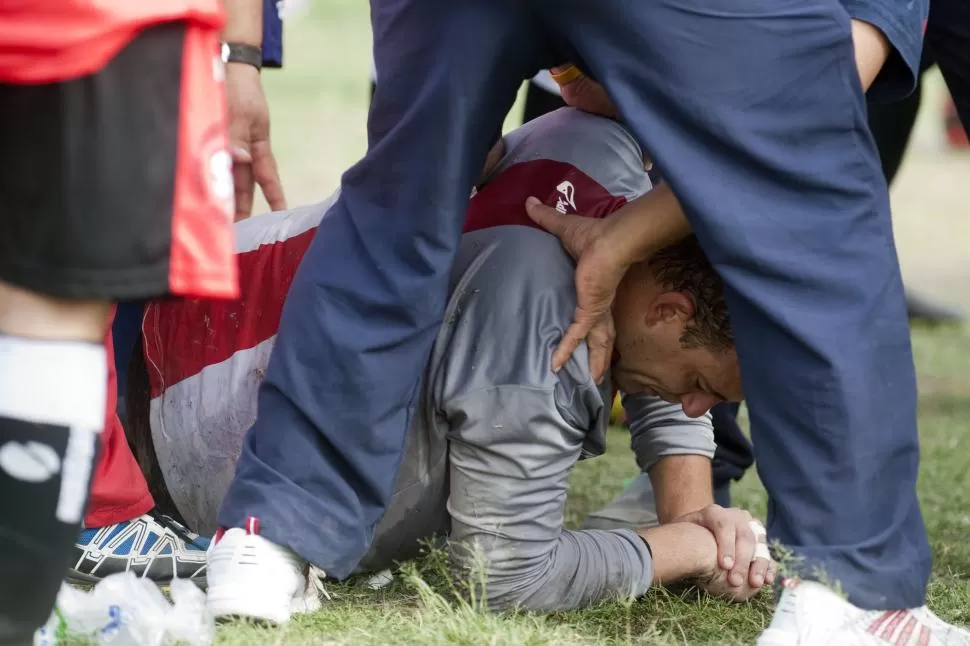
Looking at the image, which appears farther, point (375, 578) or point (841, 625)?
point (375, 578)

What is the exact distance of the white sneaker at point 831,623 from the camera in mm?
1698

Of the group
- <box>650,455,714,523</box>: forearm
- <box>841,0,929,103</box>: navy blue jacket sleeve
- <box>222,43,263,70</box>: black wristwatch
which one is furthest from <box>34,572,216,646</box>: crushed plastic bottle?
<box>841,0,929,103</box>: navy blue jacket sleeve

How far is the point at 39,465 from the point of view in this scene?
1.35 m

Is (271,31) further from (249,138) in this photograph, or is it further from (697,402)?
(697,402)

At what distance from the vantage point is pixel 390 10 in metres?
1.88

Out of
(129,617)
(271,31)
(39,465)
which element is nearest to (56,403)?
(39,465)

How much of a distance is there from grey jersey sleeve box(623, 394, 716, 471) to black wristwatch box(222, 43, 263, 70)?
2.84 feet

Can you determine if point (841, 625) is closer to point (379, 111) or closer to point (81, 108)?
point (379, 111)

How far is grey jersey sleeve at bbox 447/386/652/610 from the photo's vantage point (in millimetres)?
1901

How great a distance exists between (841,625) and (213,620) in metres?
0.80

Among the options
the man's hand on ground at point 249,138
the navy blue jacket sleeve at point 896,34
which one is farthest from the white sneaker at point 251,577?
the navy blue jacket sleeve at point 896,34

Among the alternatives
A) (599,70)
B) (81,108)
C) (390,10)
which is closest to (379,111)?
(390,10)

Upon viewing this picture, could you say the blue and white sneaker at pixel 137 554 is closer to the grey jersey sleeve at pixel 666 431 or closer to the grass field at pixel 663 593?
the grass field at pixel 663 593

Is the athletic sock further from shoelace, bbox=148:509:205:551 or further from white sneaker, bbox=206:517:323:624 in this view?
shoelace, bbox=148:509:205:551
